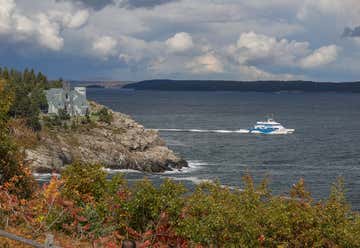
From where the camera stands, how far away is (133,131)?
327 ft

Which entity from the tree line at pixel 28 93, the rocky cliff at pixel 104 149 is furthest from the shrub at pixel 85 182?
the rocky cliff at pixel 104 149

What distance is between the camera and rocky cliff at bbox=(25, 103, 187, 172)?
85062 mm

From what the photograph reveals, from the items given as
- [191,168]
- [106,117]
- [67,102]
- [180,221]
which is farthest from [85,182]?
[67,102]

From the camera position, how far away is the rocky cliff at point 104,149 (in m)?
85.1

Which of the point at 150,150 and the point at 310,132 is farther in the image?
the point at 310,132

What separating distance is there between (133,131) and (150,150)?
5750 millimetres

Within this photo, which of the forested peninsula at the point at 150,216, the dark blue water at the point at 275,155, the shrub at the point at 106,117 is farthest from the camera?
the shrub at the point at 106,117

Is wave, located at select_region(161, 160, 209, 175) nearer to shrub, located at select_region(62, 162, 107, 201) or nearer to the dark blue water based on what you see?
the dark blue water

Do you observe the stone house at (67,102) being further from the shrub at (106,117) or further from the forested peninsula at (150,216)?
the forested peninsula at (150,216)

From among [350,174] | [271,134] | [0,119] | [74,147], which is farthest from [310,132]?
[0,119]

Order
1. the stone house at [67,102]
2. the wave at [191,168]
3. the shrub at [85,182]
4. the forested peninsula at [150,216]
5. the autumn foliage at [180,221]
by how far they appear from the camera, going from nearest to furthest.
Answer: the forested peninsula at [150,216] → the autumn foliage at [180,221] → the shrub at [85,182] → the wave at [191,168] → the stone house at [67,102]

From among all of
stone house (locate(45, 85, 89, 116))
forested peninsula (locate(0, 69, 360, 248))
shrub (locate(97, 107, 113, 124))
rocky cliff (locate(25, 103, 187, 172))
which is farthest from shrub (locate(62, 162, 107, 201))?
stone house (locate(45, 85, 89, 116))

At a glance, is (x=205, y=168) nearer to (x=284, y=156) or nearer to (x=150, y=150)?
(x=150, y=150)

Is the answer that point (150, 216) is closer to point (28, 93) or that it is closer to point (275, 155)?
point (275, 155)
